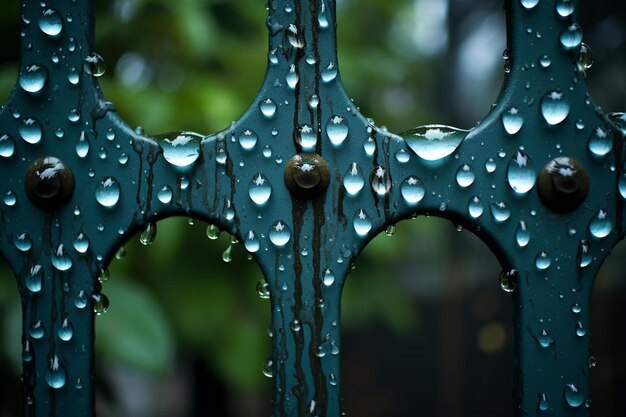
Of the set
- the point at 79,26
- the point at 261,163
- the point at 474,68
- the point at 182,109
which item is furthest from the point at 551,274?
the point at 474,68

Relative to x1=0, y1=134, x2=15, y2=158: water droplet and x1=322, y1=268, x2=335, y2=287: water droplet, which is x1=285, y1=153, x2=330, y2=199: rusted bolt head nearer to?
x1=322, y1=268, x2=335, y2=287: water droplet

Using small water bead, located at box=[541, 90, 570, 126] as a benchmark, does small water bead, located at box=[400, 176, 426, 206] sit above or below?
below

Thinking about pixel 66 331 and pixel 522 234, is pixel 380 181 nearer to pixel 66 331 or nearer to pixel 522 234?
pixel 522 234

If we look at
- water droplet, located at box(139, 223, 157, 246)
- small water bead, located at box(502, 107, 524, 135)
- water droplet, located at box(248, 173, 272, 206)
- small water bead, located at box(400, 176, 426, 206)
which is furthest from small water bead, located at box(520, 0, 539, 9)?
water droplet, located at box(139, 223, 157, 246)

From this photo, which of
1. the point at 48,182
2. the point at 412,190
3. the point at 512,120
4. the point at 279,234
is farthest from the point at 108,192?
the point at 512,120

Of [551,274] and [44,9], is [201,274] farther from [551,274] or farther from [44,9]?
[551,274]

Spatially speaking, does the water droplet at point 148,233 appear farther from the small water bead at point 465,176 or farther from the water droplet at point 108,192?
the small water bead at point 465,176

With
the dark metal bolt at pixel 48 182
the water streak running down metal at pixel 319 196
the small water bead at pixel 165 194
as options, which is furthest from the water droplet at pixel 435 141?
the dark metal bolt at pixel 48 182
